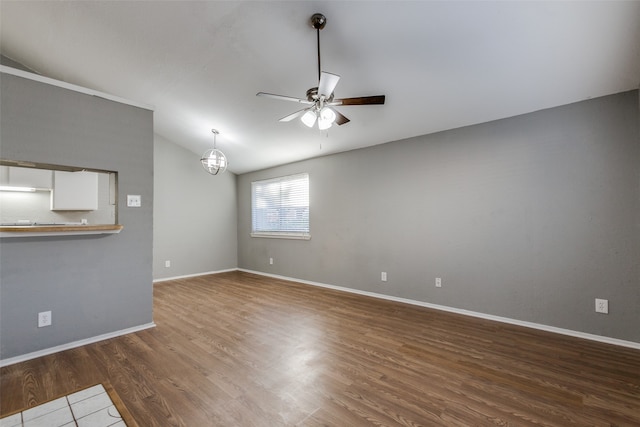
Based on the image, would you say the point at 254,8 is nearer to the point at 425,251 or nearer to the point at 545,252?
the point at 425,251

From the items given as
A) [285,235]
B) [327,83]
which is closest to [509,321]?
[327,83]

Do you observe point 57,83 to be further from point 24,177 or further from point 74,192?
point 74,192

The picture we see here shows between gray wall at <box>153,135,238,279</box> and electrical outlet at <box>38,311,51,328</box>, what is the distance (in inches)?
114

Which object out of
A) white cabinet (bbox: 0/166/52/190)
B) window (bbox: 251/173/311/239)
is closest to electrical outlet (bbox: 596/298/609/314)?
window (bbox: 251/173/311/239)

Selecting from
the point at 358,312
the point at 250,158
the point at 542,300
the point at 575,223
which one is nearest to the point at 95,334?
the point at 358,312

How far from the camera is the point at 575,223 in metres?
2.75

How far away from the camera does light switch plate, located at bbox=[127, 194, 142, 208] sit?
2938mm

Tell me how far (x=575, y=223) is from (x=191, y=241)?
20.1 ft

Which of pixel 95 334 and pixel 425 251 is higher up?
pixel 425 251

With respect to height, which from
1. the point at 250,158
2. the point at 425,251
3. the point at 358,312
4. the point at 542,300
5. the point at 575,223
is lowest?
the point at 358,312

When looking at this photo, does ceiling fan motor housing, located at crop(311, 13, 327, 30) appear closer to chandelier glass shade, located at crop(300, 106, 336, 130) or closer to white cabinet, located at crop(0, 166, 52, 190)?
chandelier glass shade, located at crop(300, 106, 336, 130)

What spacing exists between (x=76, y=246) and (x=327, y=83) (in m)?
2.78

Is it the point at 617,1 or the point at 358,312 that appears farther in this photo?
the point at 358,312

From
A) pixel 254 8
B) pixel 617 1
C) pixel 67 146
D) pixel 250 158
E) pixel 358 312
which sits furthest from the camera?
pixel 250 158
